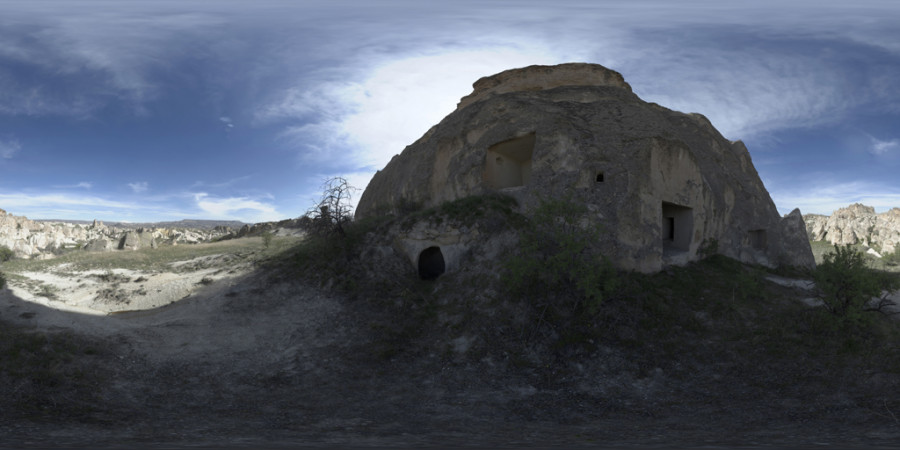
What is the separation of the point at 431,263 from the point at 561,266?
662 cm

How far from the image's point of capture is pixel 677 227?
1911 cm

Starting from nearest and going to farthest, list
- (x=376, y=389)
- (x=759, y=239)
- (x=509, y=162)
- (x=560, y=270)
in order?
(x=376, y=389), (x=560, y=270), (x=509, y=162), (x=759, y=239)

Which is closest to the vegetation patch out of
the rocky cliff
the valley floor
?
the valley floor

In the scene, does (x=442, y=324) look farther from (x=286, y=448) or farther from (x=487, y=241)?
(x=286, y=448)

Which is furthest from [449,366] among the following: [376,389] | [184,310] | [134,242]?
[134,242]

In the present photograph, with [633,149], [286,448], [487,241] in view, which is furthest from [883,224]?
[286,448]

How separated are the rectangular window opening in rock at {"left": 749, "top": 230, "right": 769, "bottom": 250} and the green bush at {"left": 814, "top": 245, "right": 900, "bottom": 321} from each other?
8843mm

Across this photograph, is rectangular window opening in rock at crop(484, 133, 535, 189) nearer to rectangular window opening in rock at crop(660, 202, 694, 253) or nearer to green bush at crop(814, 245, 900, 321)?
rectangular window opening in rock at crop(660, 202, 694, 253)

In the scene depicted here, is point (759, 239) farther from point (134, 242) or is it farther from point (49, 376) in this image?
point (134, 242)

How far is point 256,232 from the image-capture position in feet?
145

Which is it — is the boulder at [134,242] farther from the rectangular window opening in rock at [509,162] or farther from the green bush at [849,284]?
the green bush at [849,284]

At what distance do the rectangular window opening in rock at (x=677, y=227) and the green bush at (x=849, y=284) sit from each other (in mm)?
5245

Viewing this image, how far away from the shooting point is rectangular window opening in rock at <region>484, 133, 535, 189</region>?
64.4 ft

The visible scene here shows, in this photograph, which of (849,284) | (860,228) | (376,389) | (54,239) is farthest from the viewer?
(54,239)
